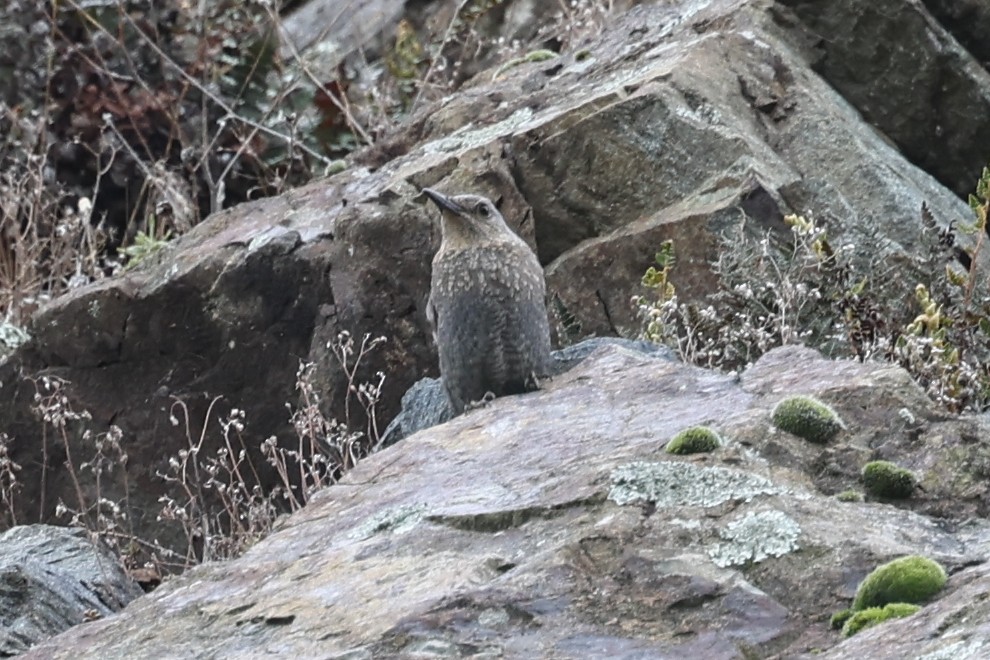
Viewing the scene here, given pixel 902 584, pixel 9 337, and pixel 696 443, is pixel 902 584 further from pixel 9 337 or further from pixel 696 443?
pixel 9 337

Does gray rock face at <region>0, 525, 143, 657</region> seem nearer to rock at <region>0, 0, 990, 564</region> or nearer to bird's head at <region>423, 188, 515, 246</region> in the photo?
rock at <region>0, 0, 990, 564</region>

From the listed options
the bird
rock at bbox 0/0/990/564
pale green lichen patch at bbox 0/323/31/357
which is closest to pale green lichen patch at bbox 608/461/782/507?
the bird

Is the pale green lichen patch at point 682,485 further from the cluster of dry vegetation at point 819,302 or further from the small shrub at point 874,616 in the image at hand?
the cluster of dry vegetation at point 819,302

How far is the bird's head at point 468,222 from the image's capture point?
25.9 ft

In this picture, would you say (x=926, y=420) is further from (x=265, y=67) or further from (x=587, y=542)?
(x=265, y=67)

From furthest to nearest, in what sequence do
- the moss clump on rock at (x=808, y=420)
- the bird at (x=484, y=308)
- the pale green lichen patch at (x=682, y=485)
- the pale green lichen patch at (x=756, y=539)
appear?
1. the bird at (x=484, y=308)
2. the moss clump on rock at (x=808, y=420)
3. the pale green lichen patch at (x=682, y=485)
4. the pale green lichen patch at (x=756, y=539)

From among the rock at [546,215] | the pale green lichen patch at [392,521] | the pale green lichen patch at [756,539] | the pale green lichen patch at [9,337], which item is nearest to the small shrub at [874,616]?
the pale green lichen patch at [756,539]

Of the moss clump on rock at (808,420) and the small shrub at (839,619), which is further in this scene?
the moss clump on rock at (808,420)

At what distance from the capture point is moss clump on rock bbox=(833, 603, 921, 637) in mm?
4727

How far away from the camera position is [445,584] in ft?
17.0

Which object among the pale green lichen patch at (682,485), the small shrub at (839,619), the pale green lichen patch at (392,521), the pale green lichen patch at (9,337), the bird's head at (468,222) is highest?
the bird's head at (468,222)

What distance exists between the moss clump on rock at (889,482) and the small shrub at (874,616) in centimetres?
105

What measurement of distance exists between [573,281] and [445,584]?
Answer: 410 centimetres

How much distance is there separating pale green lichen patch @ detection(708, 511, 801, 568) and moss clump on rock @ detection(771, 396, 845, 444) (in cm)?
67
